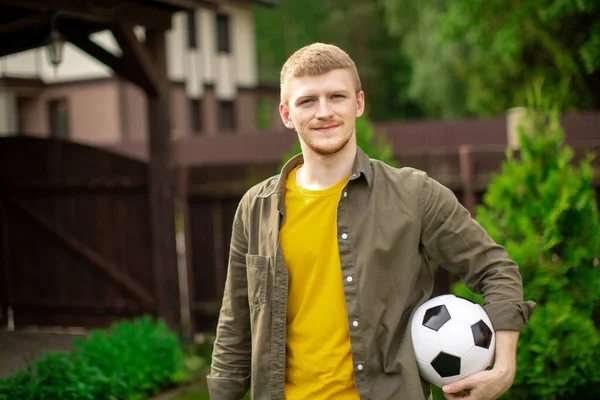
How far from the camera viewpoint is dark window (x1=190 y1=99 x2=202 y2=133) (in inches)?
1026

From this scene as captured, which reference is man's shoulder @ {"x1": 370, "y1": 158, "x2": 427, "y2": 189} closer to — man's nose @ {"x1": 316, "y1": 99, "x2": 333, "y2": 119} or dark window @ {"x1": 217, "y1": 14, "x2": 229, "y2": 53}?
man's nose @ {"x1": 316, "y1": 99, "x2": 333, "y2": 119}

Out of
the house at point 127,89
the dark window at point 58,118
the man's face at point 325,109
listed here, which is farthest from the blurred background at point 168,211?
the dark window at point 58,118

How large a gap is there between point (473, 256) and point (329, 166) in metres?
0.58

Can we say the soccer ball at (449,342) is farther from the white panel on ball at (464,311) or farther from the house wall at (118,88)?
the house wall at (118,88)

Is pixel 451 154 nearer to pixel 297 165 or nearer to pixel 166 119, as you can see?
pixel 166 119

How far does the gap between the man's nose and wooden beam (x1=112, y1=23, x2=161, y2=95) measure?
4837 millimetres

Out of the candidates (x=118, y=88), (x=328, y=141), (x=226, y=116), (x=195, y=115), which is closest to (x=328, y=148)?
(x=328, y=141)

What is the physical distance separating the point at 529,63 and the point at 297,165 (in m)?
17.4

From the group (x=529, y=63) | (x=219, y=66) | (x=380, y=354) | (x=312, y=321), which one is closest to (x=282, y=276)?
(x=312, y=321)

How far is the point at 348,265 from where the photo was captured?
2559 millimetres

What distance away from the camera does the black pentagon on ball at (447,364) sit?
2.59 metres

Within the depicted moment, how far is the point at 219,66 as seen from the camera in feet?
87.5

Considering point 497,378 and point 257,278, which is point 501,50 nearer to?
point 257,278

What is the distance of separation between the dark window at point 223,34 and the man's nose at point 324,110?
24590 mm
